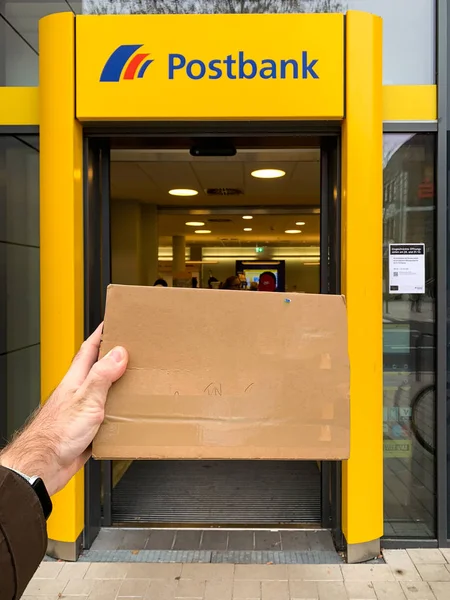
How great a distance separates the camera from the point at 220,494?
4.20 m

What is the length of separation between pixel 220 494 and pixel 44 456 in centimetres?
344

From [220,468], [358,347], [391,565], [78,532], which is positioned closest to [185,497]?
[220,468]

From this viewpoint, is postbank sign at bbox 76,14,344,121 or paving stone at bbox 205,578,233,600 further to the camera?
postbank sign at bbox 76,14,344,121

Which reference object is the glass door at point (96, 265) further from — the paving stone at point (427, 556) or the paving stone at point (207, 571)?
the paving stone at point (427, 556)

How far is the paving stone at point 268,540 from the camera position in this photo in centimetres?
339

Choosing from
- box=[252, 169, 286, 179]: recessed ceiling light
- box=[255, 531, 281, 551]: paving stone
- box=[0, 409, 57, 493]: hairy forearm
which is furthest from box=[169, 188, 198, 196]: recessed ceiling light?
box=[0, 409, 57, 493]: hairy forearm

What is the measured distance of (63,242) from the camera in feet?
10.3

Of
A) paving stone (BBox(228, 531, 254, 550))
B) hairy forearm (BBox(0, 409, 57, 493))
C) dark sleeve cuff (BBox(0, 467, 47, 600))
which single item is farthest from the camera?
paving stone (BBox(228, 531, 254, 550))

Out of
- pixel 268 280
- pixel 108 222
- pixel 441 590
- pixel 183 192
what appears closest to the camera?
pixel 441 590

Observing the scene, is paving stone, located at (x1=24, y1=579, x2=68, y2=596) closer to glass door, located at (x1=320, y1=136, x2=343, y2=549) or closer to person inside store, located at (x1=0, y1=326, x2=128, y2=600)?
glass door, located at (x1=320, y1=136, x2=343, y2=549)

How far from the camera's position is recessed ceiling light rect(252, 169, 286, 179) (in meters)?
5.51

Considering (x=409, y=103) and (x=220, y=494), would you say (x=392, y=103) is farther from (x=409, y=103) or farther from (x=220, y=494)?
(x=220, y=494)

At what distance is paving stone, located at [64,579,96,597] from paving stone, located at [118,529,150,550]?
40cm

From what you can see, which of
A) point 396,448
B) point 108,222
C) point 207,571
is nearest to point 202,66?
point 108,222
